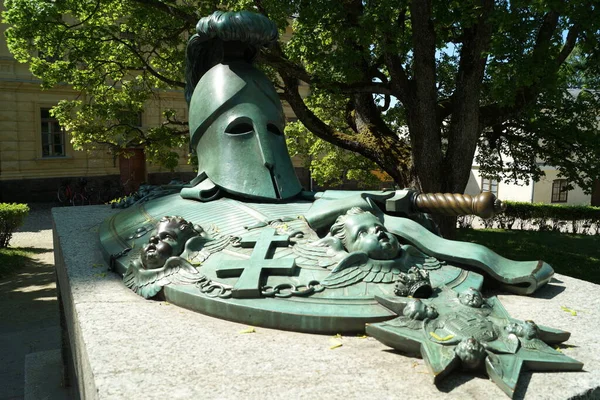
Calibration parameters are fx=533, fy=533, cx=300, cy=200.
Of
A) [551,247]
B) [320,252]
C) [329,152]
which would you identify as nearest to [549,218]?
[551,247]

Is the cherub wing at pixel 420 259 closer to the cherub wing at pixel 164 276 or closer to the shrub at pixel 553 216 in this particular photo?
the cherub wing at pixel 164 276

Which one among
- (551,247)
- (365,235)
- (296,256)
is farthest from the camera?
(551,247)

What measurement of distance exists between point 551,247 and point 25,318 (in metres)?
10.6

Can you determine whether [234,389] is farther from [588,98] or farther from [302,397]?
[588,98]

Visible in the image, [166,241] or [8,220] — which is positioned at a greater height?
[166,241]

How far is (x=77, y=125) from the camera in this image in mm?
10977

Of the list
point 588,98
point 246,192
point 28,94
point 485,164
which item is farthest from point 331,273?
point 28,94

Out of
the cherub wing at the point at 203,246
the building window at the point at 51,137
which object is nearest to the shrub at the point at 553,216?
the building window at the point at 51,137

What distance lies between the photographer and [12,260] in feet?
30.5

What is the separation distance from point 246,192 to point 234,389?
219cm

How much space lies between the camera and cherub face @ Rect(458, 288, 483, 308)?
2.37m

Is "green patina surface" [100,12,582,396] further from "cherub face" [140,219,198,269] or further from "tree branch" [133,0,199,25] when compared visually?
"tree branch" [133,0,199,25]

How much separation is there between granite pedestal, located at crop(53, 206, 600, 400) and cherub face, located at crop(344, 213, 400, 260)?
0.50m

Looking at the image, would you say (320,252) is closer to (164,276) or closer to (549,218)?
(164,276)
